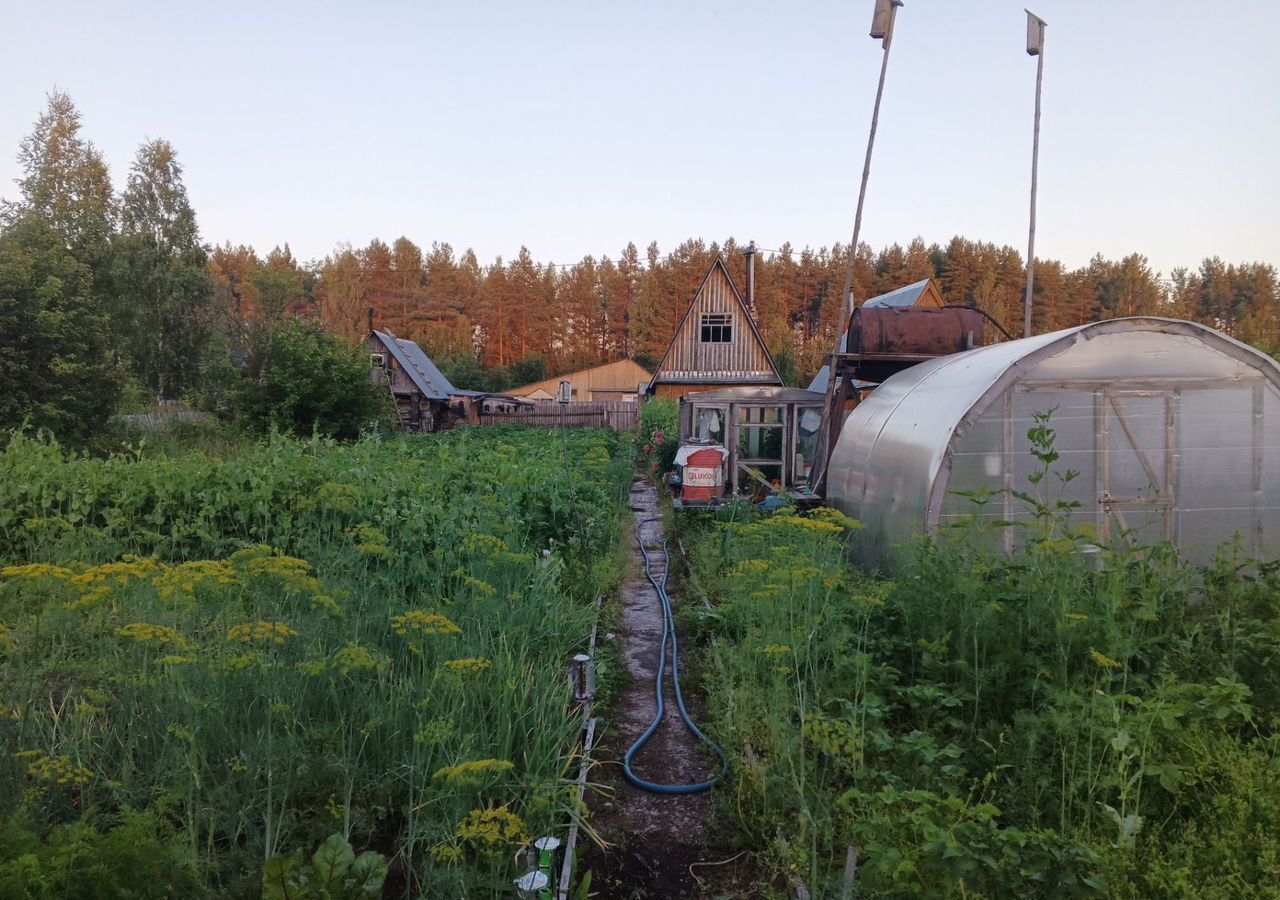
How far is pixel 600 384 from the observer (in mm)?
58250

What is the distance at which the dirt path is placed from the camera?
3.49m

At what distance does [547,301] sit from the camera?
71.9 meters

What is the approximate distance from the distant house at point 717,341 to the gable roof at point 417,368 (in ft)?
41.4

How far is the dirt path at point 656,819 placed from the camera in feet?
11.4

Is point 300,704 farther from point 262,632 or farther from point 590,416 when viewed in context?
point 590,416

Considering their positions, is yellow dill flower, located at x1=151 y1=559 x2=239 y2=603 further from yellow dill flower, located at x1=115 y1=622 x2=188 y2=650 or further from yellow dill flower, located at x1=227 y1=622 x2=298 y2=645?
yellow dill flower, located at x1=227 y1=622 x2=298 y2=645

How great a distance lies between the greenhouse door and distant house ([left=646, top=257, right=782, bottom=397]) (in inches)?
777

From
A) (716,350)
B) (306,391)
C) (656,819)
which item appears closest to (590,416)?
(716,350)

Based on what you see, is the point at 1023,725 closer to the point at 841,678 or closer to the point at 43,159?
the point at 841,678

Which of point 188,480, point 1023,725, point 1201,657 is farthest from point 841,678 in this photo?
point 188,480

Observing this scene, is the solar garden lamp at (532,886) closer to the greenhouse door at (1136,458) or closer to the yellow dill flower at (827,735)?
the yellow dill flower at (827,735)

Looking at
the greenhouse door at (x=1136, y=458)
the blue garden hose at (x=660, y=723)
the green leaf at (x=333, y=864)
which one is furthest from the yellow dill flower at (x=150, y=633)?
the greenhouse door at (x=1136, y=458)

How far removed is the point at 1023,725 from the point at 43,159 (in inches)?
1609

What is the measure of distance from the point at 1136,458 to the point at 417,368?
3250cm
